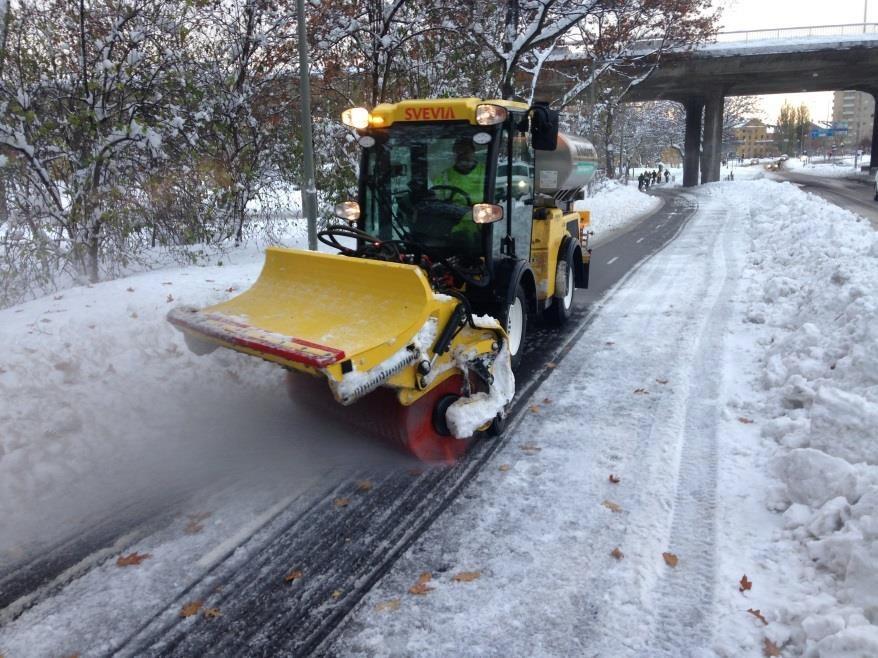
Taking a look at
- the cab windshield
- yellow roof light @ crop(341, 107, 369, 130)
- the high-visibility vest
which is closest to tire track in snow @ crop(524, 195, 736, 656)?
the cab windshield

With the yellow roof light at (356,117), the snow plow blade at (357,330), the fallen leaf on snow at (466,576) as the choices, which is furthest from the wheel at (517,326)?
the fallen leaf on snow at (466,576)

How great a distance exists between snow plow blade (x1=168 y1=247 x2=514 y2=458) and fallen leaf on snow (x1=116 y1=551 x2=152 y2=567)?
1.31 m

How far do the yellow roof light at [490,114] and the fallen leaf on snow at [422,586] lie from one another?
3.43 metres

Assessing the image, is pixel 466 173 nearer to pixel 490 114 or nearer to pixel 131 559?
pixel 490 114

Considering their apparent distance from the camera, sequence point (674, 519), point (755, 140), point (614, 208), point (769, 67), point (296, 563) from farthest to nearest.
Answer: point (755, 140)
point (769, 67)
point (614, 208)
point (674, 519)
point (296, 563)

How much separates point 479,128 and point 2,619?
4.69m

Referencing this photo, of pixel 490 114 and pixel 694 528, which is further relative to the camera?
pixel 490 114

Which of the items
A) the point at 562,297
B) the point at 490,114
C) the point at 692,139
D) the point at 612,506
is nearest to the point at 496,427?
the point at 612,506

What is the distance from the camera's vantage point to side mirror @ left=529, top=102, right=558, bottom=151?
5895 millimetres

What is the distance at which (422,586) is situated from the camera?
11.1ft

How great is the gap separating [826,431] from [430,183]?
3650mm

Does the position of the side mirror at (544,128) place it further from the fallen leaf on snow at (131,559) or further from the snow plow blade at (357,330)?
the fallen leaf on snow at (131,559)

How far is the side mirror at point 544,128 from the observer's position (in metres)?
5.89

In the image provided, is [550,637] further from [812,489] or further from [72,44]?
[72,44]
